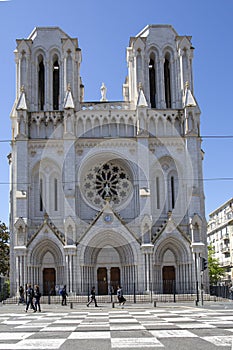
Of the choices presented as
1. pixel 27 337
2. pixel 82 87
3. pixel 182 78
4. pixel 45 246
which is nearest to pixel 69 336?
pixel 27 337

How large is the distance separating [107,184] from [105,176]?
34.8 inches

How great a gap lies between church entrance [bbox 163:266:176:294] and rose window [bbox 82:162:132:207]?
7135mm

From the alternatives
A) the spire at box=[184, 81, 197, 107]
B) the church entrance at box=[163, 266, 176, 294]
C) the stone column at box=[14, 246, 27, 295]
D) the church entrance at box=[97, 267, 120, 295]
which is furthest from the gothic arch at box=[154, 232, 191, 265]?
the spire at box=[184, 81, 197, 107]

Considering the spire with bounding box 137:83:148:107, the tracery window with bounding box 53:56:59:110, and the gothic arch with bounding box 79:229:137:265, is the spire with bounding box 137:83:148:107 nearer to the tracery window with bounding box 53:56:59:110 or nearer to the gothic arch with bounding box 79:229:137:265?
the tracery window with bounding box 53:56:59:110

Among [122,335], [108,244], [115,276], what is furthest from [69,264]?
[122,335]

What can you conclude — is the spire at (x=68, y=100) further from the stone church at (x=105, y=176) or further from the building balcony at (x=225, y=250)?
the building balcony at (x=225, y=250)

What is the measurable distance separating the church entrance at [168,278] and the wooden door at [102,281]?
514 cm

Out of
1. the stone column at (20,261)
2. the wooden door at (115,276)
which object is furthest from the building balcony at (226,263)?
the stone column at (20,261)

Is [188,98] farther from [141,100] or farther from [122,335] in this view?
[122,335]

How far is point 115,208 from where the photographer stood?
46.5 m

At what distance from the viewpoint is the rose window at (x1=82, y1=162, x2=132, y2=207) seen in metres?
47.1

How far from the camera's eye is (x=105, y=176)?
4803 cm

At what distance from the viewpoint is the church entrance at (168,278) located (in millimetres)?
44906

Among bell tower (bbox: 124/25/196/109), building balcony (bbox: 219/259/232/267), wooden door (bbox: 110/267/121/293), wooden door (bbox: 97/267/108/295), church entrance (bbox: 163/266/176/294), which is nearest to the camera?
church entrance (bbox: 163/266/176/294)
